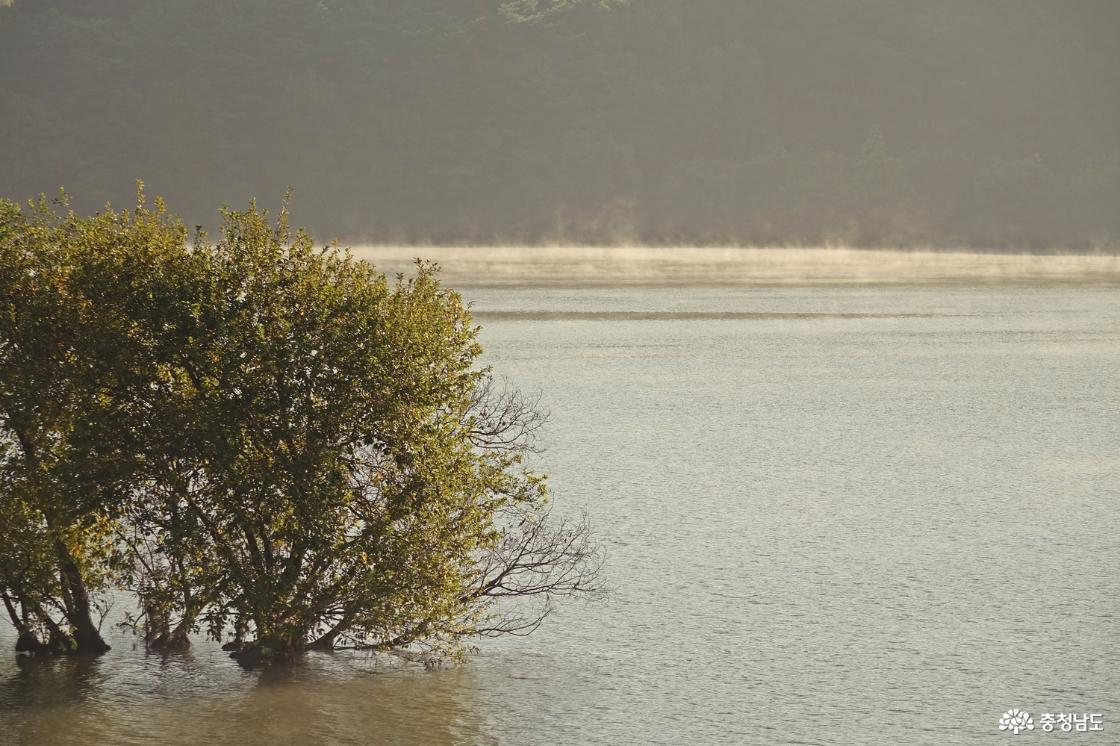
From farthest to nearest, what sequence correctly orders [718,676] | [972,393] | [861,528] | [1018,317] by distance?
[1018,317] < [972,393] < [861,528] < [718,676]

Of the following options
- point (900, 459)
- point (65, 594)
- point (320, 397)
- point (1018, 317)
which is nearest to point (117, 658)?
point (65, 594)

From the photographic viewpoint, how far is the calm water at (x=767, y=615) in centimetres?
2506

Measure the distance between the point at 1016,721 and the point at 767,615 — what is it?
316 inches

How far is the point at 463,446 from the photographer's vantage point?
1036 inches

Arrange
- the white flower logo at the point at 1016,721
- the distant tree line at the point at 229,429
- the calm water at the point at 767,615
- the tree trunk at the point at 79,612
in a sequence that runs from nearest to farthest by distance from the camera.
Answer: the distant tree line at the point at 229,429
the calm water at the point at 767,615
the white flower logo at the point at 1016,721
the tree trunk at the point at 79,612

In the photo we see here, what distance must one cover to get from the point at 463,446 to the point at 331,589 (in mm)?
3327

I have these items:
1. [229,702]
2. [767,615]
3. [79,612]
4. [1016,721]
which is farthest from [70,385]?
[1016,721]

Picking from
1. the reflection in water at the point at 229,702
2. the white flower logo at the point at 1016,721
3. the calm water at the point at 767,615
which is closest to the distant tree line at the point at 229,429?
the reflection in water at the point at 229,702

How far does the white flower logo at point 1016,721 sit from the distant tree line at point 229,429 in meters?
9.40

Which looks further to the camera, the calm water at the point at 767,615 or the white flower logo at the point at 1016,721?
the white flower logo at the point at 1016,721

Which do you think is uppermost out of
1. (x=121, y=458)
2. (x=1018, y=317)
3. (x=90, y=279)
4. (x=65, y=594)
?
(x=1018, y=317)

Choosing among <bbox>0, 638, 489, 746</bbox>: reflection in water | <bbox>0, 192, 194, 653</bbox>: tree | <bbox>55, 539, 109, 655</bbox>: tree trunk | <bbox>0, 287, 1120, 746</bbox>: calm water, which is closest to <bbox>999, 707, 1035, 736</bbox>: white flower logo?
<bbox>0, 287, 1120, 746</bbox>: calm water

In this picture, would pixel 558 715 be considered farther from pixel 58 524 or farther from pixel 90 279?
pixel 90 279

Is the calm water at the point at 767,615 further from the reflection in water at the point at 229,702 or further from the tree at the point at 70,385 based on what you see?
the tree at the point at 70,385
